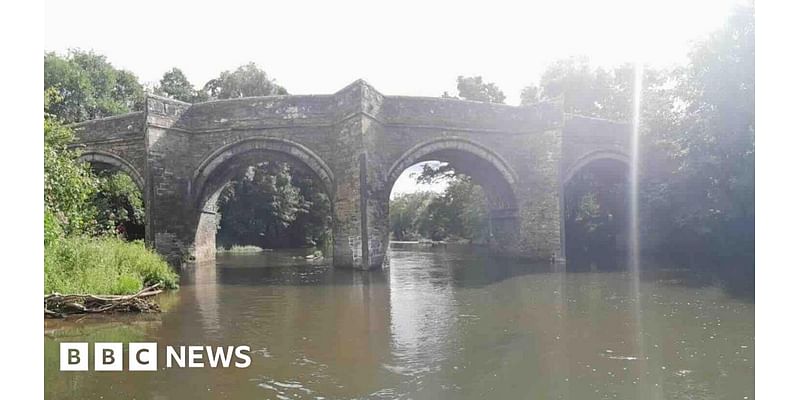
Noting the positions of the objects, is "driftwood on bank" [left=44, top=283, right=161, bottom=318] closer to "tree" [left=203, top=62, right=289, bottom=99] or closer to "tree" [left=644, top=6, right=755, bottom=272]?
"tree" [left=644, top=6, right=755, bottom=272]

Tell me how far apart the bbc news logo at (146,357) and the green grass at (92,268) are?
289cm

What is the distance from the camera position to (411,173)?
2889 cm

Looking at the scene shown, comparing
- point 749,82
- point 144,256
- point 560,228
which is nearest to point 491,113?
point 560,228

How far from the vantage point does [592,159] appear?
18.0 m

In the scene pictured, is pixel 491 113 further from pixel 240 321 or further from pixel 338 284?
→ pixel 240 321

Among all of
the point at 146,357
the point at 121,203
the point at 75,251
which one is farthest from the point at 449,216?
the point at 146,357

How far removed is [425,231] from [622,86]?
792 inches

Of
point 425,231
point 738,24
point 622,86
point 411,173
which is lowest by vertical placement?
point 425,231

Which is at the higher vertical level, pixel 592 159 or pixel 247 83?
pixel 247 83

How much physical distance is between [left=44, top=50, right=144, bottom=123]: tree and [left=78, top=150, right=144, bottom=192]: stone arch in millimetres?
3502

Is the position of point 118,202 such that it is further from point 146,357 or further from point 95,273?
point 146,357

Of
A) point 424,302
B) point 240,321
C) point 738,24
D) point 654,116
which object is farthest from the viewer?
point 654,116

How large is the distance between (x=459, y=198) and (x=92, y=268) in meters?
26.7

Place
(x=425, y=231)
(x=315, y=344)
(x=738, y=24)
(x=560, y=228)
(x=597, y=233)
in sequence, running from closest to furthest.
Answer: (x=315, y=344) → (x=738, y=24) → (x=560, y=228) → (x=597, y=233) → (x=425, y=231)
